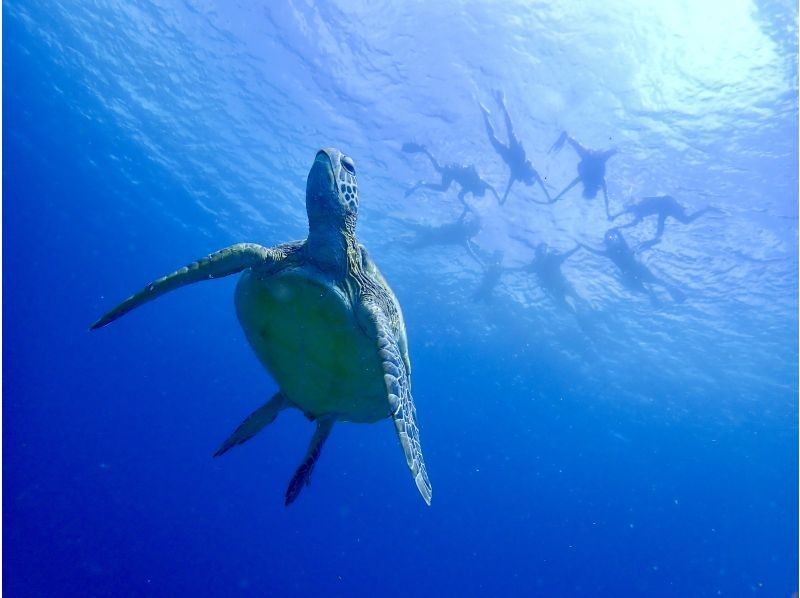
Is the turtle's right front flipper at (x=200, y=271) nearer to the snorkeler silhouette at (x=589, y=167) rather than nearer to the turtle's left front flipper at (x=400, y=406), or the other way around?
the turtle's left front flipper at (x=400, y=406)

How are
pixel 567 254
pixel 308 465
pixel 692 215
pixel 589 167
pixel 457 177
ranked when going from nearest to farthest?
1. pixel 308 465
2. pixel 589 167
3. pixel 692 215
4. pixel 457 177
5. pixel 567 254

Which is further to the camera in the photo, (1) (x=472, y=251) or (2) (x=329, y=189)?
(1) (x=472, y=251)

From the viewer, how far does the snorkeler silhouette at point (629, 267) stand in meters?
17.1

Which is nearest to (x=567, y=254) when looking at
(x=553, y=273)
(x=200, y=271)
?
(x=553, y=273)

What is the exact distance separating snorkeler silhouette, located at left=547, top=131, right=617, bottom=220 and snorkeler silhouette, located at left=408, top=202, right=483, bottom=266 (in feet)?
15.2

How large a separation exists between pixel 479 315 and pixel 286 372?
2532cm

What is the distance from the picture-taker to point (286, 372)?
5.58 m

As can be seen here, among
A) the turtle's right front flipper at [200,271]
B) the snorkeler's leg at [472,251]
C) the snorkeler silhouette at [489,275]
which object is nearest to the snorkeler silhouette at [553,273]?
the snorkeler silhouette at [489,275]

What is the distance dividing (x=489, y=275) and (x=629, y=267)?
6938 mm

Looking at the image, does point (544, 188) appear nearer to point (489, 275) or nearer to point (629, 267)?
point (629, 267)

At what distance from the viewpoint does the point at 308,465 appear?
5.99 m

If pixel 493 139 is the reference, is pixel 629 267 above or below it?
below

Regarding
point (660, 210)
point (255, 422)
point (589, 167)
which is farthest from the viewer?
point (660, 210)

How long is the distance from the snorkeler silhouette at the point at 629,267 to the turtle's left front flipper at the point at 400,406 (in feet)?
49.1
